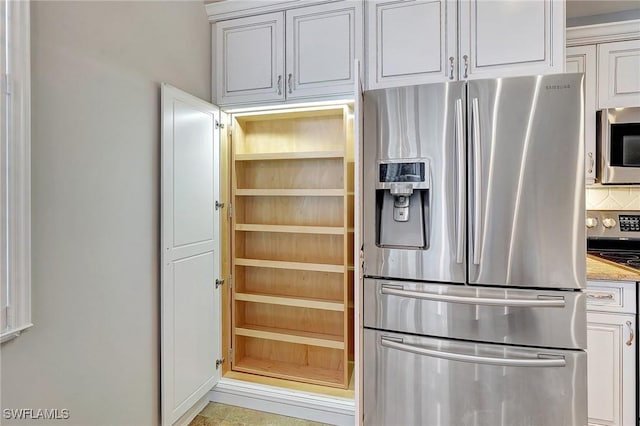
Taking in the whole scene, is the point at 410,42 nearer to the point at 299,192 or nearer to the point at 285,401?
the point at 299,192

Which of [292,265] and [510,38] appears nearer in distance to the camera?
[510,38]

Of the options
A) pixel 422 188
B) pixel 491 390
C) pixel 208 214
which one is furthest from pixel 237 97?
pixel 491 390

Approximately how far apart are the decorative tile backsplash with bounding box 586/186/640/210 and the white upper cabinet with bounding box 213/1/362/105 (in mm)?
1907

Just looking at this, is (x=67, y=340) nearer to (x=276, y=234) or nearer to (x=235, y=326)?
(x=235, y=326)

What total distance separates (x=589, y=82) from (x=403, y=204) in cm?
160

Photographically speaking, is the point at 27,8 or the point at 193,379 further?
the point at 193,379

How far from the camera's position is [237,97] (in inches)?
84.7

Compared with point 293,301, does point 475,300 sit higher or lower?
higher

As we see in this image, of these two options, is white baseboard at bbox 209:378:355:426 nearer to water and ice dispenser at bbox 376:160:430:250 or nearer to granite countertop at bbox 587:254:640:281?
water and ice dispenser at bbox 376:160:430:250

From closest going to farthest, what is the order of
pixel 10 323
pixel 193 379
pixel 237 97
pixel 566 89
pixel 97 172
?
pixel 10 323, pixel 97 172, pixel 566 89, pixel 193 379, pixel 237 97

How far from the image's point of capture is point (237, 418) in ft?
6.75

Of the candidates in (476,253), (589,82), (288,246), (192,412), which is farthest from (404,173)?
(192,412)

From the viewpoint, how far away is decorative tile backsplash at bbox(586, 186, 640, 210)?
7.48ft

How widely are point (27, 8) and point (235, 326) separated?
204 cm
